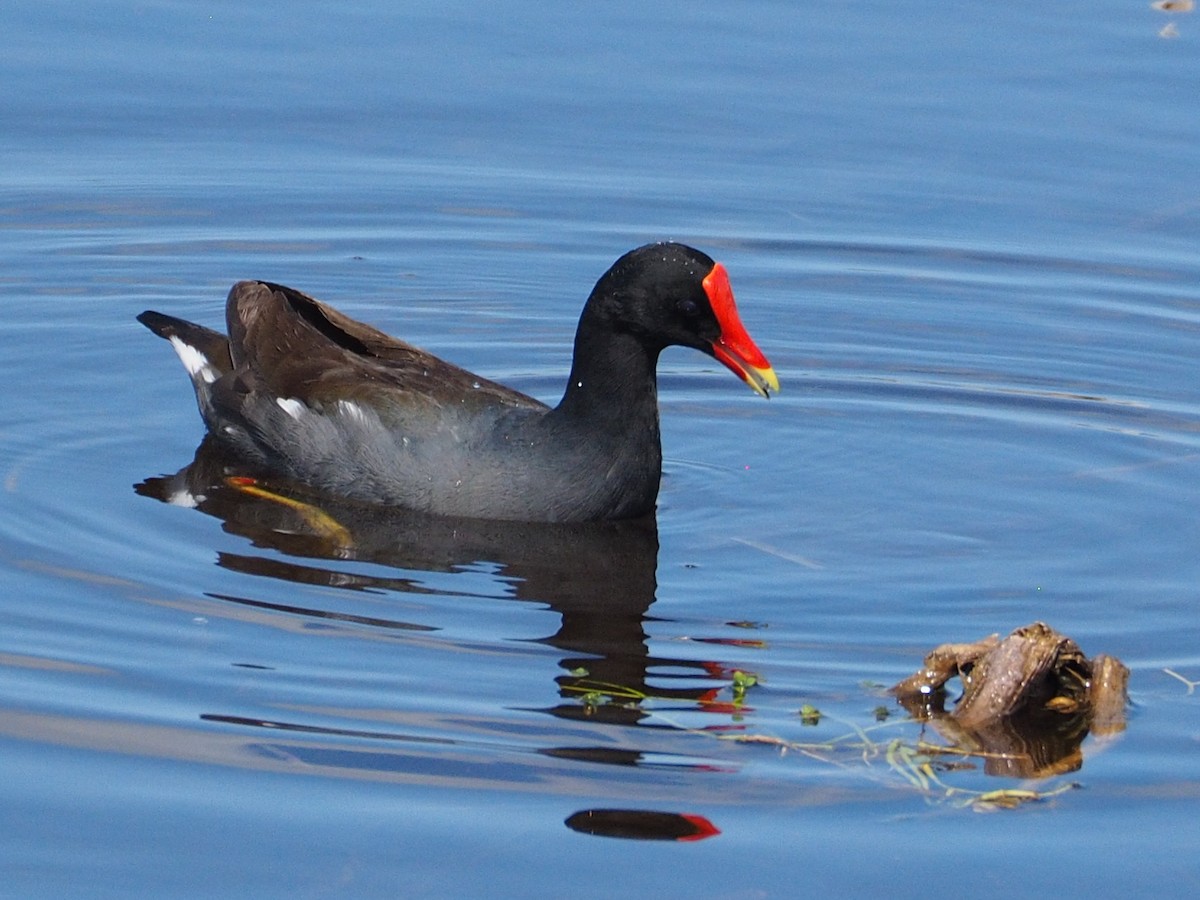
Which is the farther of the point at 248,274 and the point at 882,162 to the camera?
the point at 882,162

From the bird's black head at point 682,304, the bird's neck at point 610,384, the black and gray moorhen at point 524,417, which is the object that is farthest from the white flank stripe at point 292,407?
the bird's black head at point 682,304

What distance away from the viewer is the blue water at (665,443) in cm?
548

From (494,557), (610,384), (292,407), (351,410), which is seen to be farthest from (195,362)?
(494,557)

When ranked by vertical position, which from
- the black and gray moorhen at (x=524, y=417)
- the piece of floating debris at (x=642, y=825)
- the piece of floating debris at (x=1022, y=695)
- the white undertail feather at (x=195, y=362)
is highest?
the white undertail feather at (x=195, y=362)

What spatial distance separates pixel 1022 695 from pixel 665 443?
10.5 ft

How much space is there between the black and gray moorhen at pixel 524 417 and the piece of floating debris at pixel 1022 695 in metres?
1.88

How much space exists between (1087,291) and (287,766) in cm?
628

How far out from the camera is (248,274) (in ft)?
36.4

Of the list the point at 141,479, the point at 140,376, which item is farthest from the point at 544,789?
the point at 140,376

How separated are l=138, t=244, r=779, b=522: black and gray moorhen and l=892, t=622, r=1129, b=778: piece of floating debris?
6.16 feet

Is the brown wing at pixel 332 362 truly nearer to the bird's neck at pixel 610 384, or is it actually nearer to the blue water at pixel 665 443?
the bird's neck at pixel 610 384

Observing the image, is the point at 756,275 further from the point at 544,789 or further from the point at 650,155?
the point at 544,789

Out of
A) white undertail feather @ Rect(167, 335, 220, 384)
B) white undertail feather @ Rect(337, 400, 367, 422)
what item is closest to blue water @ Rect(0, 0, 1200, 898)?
white undertail feather @ Rect(167, 335, 220, 384)

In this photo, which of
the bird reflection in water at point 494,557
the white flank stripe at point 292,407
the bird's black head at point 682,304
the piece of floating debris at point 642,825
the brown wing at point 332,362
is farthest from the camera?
the white flank stripe at point 292,407
